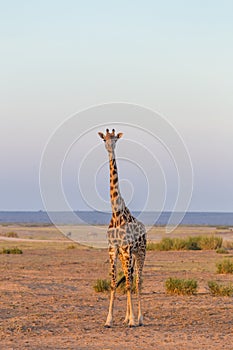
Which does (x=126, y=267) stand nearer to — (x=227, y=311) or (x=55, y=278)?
(x=227, y=311)

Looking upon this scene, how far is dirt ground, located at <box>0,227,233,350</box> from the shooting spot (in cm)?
1334

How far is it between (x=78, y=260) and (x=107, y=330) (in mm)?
20572

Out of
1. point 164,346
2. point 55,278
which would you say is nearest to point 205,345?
point 164,346

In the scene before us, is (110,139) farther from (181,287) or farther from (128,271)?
(181,287)

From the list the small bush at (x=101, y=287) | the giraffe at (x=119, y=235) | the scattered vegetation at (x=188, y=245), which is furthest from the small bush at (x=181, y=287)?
the scattered vegetation at (x=188, y=245)

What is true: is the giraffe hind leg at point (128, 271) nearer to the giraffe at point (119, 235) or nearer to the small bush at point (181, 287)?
the giraffe at point (119, 235)

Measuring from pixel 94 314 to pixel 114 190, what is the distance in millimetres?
3115

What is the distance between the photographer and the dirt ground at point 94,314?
13.3 m

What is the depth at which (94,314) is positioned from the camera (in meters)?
16.6

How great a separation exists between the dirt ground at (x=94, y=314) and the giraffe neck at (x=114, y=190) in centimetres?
214

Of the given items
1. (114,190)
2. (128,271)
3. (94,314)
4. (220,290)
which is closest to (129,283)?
(128,271)

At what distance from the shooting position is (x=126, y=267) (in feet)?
48.0

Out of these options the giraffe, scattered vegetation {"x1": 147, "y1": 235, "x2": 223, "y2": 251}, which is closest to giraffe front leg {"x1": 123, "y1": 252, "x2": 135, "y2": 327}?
the giraffe

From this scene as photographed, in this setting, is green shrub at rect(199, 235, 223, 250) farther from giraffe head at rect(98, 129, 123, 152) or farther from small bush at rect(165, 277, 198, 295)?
giraffe head at rect(98, 129, 123, 152)
